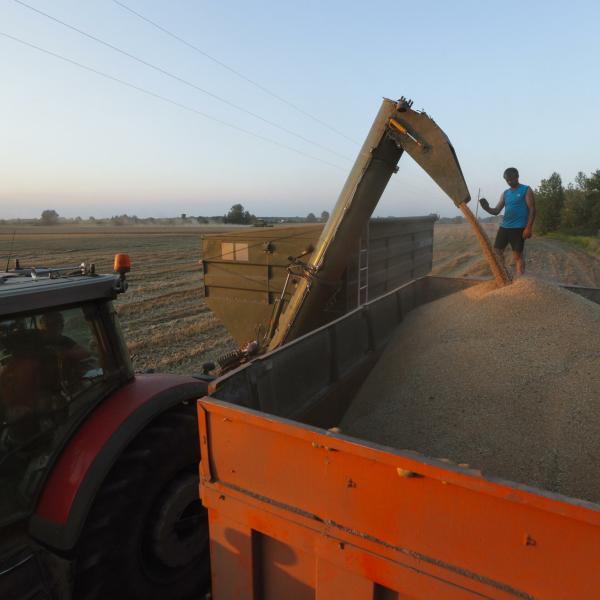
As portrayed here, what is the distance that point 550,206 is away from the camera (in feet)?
162

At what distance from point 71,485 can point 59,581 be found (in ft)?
1.21

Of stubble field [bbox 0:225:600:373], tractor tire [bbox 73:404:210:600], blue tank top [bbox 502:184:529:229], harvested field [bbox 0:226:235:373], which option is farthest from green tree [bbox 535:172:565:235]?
tractor tire [bbox 73:404:210:600]

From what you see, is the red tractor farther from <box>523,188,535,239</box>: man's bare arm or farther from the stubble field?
<box>523,188,535,239</box>: man's bare arm

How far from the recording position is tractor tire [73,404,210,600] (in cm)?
195

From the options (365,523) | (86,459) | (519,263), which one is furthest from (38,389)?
(519,263)

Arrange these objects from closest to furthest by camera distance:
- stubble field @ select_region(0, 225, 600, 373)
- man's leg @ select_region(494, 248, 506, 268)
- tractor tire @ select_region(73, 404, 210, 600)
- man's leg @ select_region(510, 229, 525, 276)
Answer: tractor tire @ select_region(73, 404, 210, 600), man's leg @ select_region(494, 248, 506, 268), man's leg @ select_region(510, 229, 525, 276), stubble field @ select_region(0, 225, 600, 373)

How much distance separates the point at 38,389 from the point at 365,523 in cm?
144

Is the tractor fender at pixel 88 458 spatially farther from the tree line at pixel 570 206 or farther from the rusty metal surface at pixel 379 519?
the tree line at pixel 570 206

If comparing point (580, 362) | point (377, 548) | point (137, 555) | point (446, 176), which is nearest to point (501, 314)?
point (580, 362)

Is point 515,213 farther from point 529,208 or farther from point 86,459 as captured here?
point 86,459

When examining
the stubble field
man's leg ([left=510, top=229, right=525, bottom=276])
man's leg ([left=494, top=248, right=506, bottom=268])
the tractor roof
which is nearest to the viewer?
the tractor roof

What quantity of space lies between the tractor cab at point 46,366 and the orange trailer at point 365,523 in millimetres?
711

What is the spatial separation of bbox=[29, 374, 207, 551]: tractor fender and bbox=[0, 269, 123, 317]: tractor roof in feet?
1.71

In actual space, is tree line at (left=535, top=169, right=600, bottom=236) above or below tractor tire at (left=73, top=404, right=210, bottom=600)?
above
